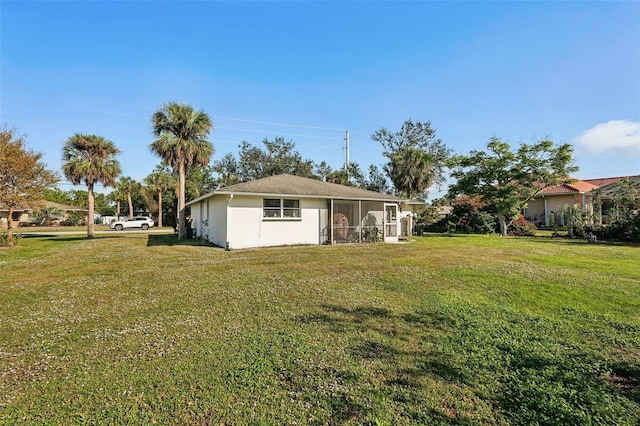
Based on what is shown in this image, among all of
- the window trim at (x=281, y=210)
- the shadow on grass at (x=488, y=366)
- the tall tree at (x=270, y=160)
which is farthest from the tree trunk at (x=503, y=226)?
the tall tree at (x=270, y=160)

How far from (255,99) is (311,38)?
8779 mm

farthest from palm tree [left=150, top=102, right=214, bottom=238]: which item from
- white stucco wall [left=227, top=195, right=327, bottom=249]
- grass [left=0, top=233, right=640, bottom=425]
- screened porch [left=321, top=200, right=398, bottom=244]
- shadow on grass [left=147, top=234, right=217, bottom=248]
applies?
grass [left=0, top=233, right=640, bottom=425]

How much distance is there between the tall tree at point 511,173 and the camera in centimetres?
2100

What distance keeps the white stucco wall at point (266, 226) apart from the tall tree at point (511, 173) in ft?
43.7

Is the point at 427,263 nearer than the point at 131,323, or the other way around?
the point at 131,323

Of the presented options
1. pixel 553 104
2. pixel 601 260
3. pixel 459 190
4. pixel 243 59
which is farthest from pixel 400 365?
pixel 459 190

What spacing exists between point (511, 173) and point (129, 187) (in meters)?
48.0

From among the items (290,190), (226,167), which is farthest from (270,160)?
(290,190)

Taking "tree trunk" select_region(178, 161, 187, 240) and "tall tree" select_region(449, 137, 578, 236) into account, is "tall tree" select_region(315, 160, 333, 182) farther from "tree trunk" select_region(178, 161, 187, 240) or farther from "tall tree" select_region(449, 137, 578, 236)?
"tree trunk" select_region(178, 161, 187, 240)

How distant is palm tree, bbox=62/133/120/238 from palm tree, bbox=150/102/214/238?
4.60 m

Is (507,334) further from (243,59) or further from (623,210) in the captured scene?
(623,210)

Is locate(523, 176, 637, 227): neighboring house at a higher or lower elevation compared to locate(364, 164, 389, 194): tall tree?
lower

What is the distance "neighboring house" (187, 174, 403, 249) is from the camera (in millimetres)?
14070

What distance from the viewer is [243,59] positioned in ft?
60.5
